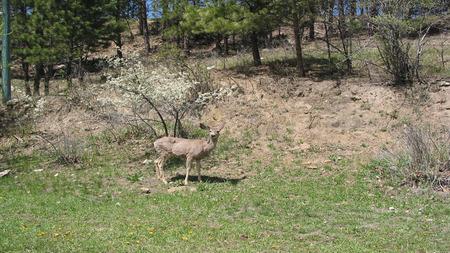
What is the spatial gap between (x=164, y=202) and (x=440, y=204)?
6.37 metres

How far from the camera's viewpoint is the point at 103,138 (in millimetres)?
16031

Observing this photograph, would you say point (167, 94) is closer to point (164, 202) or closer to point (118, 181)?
point (118, 181)

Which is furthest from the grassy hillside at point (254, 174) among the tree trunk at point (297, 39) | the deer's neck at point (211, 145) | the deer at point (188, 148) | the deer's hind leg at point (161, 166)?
the deer's neck at point (211, 145)

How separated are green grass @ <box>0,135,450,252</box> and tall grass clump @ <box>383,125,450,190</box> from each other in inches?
20.0

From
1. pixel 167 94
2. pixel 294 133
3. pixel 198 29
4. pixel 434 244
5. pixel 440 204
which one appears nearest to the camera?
pixel 434 244

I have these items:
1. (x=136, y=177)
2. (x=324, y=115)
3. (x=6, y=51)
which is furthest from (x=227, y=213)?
(x=6, y=51)

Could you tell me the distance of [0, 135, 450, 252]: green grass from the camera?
249 inches

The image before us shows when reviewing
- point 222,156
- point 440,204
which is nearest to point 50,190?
point 222,156

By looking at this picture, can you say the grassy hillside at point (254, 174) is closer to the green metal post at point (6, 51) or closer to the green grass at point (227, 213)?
the green grass at point (227, 213)

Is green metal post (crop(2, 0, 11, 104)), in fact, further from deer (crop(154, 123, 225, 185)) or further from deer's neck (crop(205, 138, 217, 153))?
deer's neck (crop(205, 138, 217, 153))

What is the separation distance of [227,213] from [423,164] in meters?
5.44

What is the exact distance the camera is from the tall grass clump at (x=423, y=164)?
381 inches

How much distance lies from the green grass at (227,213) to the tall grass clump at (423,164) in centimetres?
51

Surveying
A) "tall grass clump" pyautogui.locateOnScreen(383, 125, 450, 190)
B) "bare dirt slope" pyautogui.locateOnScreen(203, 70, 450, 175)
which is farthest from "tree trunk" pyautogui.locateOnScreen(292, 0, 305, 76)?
"tall grass clump" pyautogui.locateOnScreen(383, 125, 450, 190)
